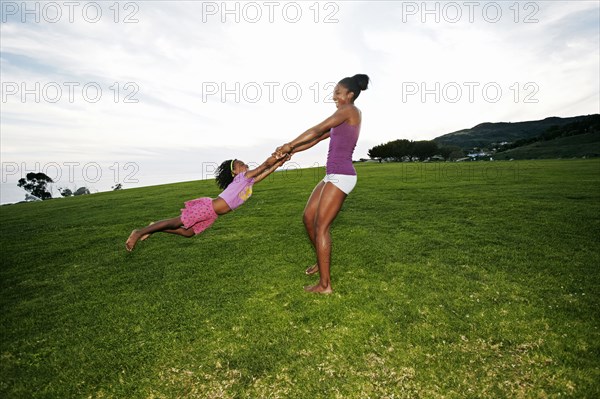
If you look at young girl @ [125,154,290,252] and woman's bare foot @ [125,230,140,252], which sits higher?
young girl @ [125,154,290,252]

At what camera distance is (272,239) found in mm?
8805

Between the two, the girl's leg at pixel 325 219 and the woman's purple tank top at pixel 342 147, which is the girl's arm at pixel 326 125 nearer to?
the woman's purple tank top at pixel 342 147

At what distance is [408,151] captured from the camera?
106 m

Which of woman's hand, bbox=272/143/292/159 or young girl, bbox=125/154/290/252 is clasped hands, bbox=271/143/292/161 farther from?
young girl, bbox=125/154/290/252

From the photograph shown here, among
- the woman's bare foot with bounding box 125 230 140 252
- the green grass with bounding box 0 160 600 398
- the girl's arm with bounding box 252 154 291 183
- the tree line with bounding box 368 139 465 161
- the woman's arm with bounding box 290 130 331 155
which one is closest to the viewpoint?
the green grass with bounding box 0 160 600 398

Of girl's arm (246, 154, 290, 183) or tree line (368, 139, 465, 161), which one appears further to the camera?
tree line (368, 139, 465, 161)

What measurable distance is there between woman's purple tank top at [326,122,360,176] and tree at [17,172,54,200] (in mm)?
97099

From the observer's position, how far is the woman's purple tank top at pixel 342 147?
16.8 ft

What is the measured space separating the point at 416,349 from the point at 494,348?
874 millimetres

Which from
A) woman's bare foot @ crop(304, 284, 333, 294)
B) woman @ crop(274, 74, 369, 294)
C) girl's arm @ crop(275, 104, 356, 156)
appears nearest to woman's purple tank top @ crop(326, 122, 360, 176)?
woman @ crop(274, 74, 369, 294)

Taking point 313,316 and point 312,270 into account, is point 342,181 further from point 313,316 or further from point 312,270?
point 313,316

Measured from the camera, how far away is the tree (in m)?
79.4

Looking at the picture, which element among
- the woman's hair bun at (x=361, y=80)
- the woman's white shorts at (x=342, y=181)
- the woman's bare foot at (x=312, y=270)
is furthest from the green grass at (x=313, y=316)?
the woman's hair bun at (x=361, y=80)

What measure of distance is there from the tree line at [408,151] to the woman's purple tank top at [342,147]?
101911 millimetres
